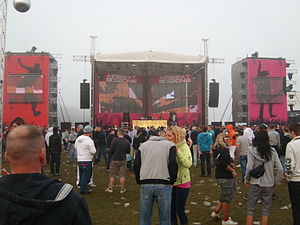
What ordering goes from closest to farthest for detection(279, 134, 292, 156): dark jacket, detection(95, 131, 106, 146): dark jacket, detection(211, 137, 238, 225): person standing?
detection(211, 137, 238, 225): person standing → detection(279, 134, 292, 156): dark jacket → detection(95, 131, 106, 146): dark jacket

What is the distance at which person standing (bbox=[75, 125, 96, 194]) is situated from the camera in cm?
691

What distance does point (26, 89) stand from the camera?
28.0 metres

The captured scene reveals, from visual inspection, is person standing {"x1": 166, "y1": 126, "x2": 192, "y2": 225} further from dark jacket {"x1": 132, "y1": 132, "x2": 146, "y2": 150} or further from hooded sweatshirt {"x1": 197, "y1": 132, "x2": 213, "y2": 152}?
dark jacket {"x1": 132, "y1": 132, "x2": 146, "y2": 150}

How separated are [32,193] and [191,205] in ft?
16.8

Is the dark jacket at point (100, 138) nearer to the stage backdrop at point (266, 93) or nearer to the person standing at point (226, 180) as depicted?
the person standing at point (226, 180)

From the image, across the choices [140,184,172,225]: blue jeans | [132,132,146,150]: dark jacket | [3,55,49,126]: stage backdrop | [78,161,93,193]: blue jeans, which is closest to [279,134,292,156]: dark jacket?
[132,132,146,150]: dark jacket

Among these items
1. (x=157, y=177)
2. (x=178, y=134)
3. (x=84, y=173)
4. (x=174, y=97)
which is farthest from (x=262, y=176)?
(x=174, y=97)

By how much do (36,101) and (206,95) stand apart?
15.7m

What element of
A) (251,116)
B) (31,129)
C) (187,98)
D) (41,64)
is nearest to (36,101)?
(41,64)

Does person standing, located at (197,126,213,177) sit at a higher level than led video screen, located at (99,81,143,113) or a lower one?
lower

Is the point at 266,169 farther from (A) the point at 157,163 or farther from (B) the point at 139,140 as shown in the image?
(B) the point at 139,140

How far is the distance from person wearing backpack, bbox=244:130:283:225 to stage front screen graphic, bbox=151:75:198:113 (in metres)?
24.8

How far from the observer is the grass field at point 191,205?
510cm

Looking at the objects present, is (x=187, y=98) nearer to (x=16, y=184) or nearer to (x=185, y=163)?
(x=185, y=163)
